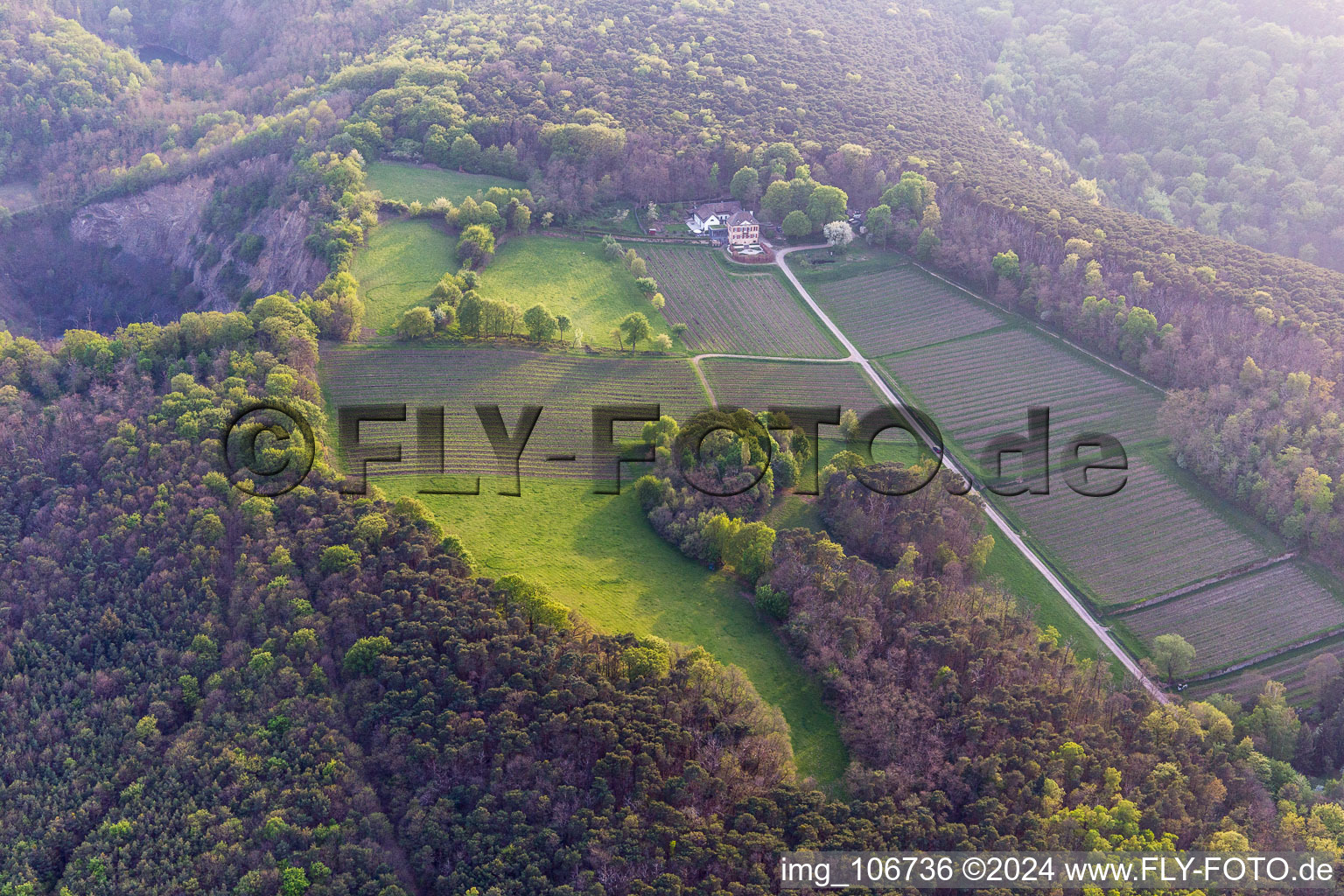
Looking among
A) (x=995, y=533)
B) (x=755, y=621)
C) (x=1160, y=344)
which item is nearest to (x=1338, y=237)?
(x=1160, y=344)

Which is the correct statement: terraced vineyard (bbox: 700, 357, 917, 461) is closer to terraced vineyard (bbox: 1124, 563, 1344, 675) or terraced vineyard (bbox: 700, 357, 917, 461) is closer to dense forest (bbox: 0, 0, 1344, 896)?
dense forest (bbox: 0, 0, 1344, 896)

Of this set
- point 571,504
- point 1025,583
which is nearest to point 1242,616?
point 1025,583

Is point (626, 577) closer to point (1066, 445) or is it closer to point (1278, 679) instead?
point (1066, 445)

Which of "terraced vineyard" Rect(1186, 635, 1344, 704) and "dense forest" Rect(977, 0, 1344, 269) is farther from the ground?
"dense forest" Rect(977, 0, 1344, 269)

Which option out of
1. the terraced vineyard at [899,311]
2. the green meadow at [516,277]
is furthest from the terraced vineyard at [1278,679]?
the green meadow at [516,277]

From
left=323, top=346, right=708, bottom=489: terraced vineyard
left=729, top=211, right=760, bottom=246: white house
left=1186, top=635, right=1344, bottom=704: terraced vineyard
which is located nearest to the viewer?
left=1186, top=635, right=1344, bottom=704: terraced vineyard

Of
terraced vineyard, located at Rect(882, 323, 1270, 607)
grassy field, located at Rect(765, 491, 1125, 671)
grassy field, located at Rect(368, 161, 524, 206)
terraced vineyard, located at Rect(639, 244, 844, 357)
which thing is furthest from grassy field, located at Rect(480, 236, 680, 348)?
terraced vineyard, located at Rect(882, 323, 1270, 607)

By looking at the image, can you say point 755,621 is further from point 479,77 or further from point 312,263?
point 479,77
